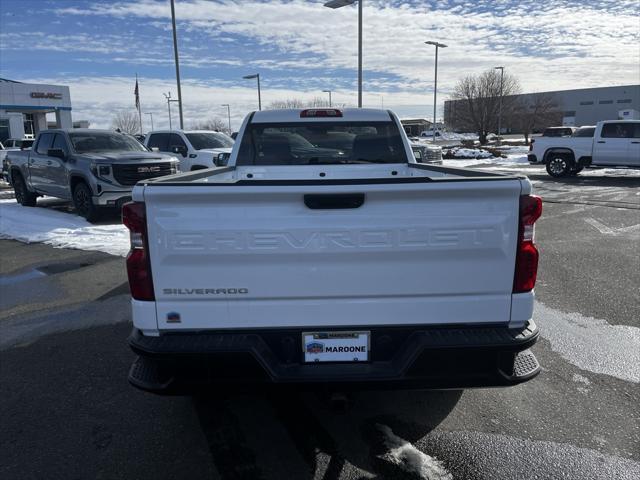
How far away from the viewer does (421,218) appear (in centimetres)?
255

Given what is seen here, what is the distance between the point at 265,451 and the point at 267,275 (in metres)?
1.14

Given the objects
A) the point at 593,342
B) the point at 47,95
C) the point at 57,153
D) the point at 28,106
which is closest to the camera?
the point at 593,342

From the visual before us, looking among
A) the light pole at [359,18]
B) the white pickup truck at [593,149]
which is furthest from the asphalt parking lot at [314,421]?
the light pole at [359,18]

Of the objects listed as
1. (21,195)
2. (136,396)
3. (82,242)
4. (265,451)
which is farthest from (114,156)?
(265,451)

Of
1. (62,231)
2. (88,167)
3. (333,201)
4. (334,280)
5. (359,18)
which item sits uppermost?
(359,18)

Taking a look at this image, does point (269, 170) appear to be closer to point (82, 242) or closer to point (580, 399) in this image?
point (580, 399)

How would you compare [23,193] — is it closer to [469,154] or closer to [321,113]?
[321,113]

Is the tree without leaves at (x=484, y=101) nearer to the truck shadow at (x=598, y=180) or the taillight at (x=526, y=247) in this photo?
the truck shadow at (x=598, y=180)

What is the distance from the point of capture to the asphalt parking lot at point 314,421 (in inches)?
113

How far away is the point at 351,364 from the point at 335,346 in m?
0.13

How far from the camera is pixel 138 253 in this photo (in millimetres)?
2648

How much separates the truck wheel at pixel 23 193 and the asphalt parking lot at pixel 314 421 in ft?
31.4

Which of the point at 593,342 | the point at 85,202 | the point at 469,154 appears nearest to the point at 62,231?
the point at 85,202

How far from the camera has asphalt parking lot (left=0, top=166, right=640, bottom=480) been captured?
9.41ft
